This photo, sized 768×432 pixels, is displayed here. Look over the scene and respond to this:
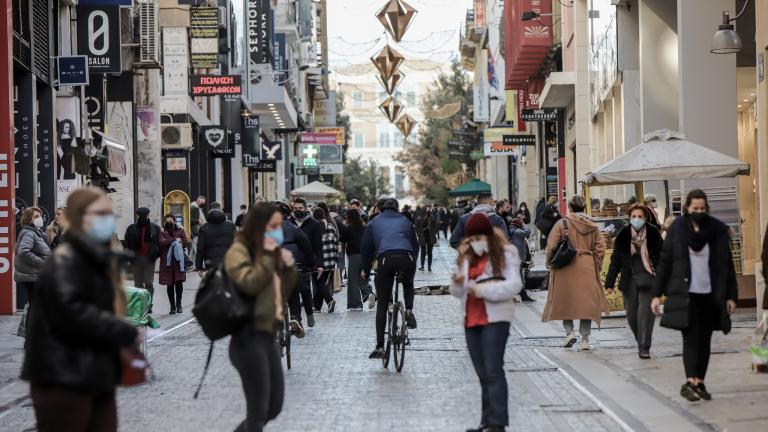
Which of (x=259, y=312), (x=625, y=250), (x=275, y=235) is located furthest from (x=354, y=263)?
(x=259, y=312)

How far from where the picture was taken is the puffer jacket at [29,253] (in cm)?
1666

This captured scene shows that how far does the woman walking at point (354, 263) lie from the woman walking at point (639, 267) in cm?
789

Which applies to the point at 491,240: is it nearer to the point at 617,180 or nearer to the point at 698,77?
the point at 617,180

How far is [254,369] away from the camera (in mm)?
7699

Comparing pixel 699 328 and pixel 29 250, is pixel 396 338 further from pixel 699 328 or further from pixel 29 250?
pixel 29 250

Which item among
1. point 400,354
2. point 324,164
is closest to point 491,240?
point 400,354

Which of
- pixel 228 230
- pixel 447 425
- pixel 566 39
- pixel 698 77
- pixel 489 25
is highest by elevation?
pixel 489 25

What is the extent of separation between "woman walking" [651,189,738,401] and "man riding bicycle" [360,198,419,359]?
3992 mm

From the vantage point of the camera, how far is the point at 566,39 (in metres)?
39.9

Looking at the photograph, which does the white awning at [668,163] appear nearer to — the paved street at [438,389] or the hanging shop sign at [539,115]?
the paved street at [438,389]

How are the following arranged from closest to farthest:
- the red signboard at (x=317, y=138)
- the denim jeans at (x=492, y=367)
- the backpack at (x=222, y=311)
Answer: the backpack at (x=222, y=311) → the denim jeans at (x=492, y=367) → the red signboard at (x=317, y=138)

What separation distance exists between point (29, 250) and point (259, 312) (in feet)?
31.7

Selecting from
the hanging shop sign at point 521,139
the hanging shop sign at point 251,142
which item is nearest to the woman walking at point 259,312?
the hanging shop sign at point 521,139

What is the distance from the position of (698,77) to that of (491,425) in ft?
44.6
